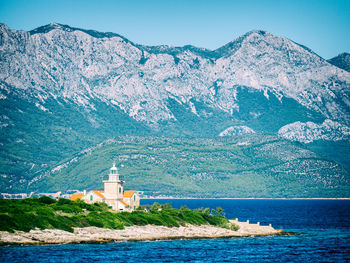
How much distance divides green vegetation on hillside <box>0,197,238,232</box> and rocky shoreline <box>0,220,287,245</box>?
56.1 inches

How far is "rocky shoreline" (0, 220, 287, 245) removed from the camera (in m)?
87.8

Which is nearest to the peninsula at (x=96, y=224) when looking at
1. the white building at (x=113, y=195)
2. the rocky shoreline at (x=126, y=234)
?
the rocky shoreline at (x=126, y=234)

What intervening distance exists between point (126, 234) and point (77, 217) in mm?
8641

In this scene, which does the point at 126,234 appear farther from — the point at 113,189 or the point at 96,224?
the point at 113,189

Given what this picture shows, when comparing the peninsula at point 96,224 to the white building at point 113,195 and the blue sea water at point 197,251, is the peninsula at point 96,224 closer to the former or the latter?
the white building at point 113,195

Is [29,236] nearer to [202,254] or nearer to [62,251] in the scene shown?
[62,251]

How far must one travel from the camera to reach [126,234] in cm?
10306

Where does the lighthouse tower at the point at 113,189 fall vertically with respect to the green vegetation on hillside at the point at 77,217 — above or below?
above

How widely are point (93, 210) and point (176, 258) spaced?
108 feet

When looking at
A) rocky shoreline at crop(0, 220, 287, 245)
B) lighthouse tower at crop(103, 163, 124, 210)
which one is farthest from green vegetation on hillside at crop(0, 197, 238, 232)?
lighthouse tower at crop(103, 163, 124, 210)

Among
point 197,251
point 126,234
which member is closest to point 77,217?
point 126,234

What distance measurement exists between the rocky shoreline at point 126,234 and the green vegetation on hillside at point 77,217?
1.43 meters

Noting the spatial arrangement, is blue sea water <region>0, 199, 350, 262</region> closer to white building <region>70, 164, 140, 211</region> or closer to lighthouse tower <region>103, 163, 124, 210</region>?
white building <region>70, 164, 140, 211</region>

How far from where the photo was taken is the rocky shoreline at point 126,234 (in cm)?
8775
